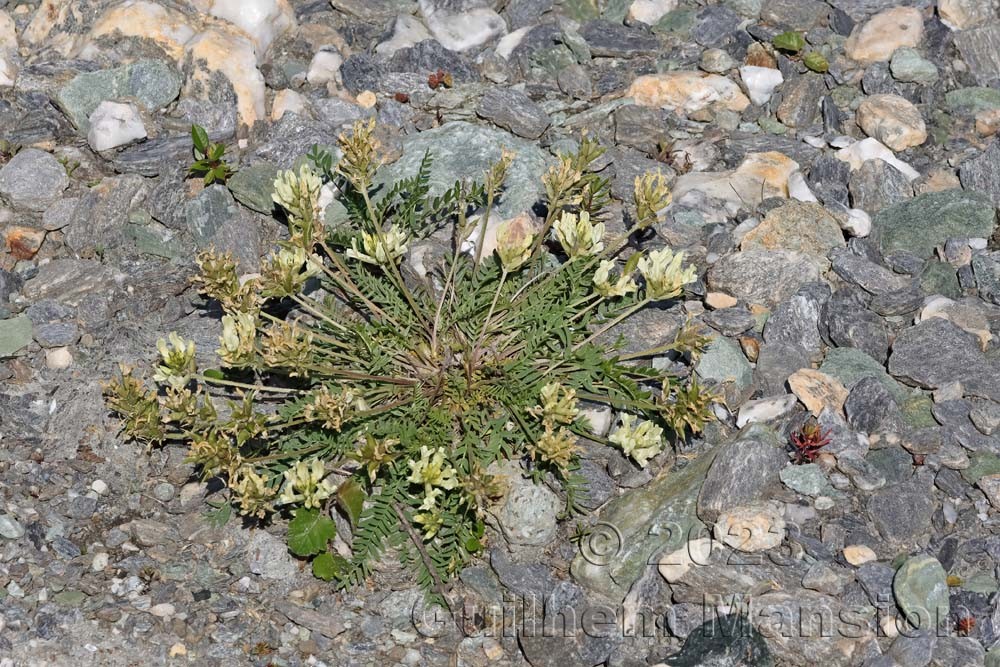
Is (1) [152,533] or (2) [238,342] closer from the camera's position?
(2) [238,342]

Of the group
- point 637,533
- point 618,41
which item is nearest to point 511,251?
point 637,533

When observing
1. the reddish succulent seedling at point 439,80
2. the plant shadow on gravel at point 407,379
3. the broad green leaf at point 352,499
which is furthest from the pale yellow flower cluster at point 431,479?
the reddish succulent seedling at point 439,80

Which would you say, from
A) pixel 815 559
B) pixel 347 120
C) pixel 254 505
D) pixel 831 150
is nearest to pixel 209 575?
pixel 254 505

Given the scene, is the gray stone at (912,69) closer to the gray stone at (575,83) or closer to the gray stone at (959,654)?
the gray stone at (575,83)

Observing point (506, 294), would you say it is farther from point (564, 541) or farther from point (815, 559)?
point (815, 559)

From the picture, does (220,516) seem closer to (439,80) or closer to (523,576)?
(523,576)

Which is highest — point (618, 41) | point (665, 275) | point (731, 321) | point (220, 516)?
point (665, 275)

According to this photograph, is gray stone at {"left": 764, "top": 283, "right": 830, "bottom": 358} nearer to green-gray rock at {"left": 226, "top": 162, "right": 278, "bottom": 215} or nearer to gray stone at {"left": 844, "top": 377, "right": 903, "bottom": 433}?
gray stone at {"left": 844, "top": 377, "right": 903, "bottom": 433}
